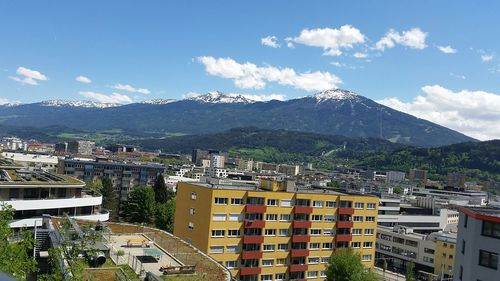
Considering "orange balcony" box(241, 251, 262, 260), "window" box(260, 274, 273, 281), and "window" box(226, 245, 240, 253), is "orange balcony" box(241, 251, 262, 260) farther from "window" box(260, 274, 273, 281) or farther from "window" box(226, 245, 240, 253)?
"window" box(260, 274, 273, 281)

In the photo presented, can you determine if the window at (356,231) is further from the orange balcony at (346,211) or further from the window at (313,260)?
the window at (313,260)

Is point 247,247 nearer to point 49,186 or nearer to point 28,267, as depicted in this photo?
point 49,186

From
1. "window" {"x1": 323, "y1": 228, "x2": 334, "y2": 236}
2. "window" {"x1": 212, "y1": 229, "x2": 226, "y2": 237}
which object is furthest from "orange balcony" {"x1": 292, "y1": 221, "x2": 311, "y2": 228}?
"window" {"x1": 212, "y1": 229, "x2": 226, "y2": 237}

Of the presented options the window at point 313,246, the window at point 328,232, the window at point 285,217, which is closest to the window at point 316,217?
the window at point 328,232

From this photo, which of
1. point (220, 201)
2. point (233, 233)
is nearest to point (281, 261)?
point (233, 233)

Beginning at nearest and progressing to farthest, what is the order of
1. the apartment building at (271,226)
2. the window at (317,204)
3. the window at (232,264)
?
1. the apartment building at (271,226)
2. the window at (232,264)
3. the window at (317,204)

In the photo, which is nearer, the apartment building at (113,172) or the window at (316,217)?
the window at (316,217)

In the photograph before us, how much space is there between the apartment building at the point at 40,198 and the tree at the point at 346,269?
26894mm

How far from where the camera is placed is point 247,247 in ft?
181

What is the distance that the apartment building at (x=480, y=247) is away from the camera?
27.5 meters

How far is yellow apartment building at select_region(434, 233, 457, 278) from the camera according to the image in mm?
85812

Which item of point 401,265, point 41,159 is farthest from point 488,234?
point 41,159

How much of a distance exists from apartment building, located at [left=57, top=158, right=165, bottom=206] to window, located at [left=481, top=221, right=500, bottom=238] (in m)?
133

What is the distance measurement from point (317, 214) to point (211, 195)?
51.8 ft
